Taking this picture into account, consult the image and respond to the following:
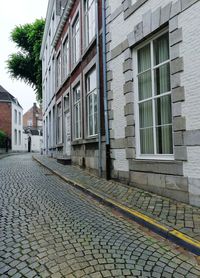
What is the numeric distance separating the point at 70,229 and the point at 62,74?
13.9m

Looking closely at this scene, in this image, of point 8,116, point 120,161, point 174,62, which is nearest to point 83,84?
point 120,161

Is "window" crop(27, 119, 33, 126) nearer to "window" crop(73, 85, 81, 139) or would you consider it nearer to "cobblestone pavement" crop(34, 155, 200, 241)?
"window" crop(73, 85, 81, 139)

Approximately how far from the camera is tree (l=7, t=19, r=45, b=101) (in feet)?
103

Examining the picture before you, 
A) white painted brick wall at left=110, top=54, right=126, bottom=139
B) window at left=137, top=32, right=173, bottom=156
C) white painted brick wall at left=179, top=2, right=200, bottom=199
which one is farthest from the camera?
white painted brick wall at left=110, top=54, right=126, bottom=139

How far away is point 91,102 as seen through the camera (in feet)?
35.1

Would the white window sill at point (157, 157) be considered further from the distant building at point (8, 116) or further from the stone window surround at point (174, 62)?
the distant building at point (8, 116)

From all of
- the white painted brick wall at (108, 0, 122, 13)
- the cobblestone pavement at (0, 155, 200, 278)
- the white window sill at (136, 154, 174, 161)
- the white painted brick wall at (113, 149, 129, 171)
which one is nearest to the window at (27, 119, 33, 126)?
the white painted brick wall at (108, 0, 122, 13)

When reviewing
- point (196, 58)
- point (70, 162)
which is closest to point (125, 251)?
point (196, 58)

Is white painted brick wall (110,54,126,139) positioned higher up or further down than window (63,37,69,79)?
further down

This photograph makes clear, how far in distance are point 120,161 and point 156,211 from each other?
2938 mm

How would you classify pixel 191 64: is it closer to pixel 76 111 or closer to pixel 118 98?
pixel 118 98

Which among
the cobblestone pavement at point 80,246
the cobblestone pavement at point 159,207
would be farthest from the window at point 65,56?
the cobblestone pavement at point 80,246

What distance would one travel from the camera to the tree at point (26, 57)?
31.5m

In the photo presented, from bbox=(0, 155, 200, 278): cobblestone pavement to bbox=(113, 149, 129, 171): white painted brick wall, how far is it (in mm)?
2037
